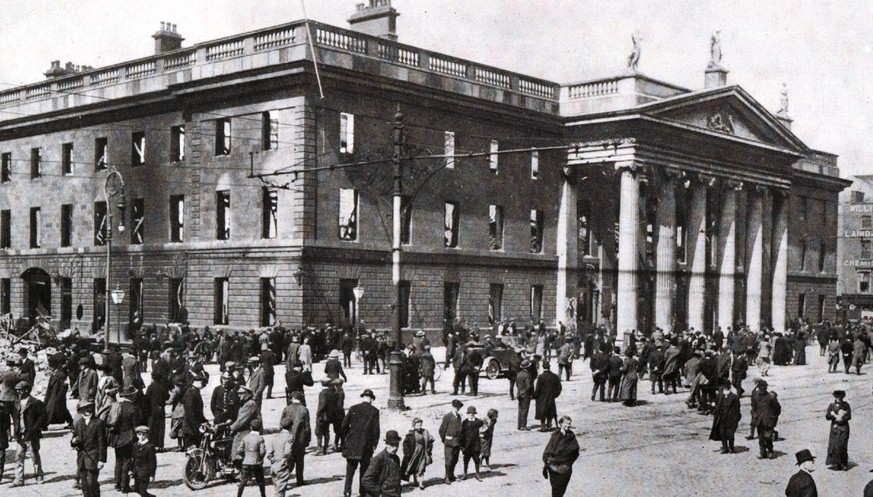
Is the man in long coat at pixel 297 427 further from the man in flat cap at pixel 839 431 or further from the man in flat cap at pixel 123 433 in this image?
the man in flat cap at pixel 839 431

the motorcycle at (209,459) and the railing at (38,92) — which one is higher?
the railing at (38,92)

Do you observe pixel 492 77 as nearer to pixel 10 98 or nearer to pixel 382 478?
pixel 10 98

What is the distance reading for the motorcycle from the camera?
15.2m

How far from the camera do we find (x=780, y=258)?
2408 inches

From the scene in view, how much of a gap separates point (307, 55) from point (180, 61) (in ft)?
25.5

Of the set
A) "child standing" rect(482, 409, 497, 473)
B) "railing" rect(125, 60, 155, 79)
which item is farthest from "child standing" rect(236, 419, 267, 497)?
"railing" rect(125, 60, 155, 79)

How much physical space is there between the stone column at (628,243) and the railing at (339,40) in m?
15.0

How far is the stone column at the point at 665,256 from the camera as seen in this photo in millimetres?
49219

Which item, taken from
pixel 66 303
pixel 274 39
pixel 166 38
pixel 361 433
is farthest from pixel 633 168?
pixel 361 433

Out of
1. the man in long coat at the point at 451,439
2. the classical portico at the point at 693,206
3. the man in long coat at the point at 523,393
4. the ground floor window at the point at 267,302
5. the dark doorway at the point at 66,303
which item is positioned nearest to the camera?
the man in long coat at the point at 451,439

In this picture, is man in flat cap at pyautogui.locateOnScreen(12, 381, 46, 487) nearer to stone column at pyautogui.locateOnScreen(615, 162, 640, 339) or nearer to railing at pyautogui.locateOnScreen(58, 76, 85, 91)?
railing at pyautogui.locateOnScreen(58, 76, 85, 91)

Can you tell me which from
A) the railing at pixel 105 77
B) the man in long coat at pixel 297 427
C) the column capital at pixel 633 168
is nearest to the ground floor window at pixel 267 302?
the railing at pixel 105 77

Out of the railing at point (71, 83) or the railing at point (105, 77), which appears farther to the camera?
the railing at point (71, 83)

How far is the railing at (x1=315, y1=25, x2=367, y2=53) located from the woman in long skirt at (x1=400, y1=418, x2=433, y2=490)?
24.8 m
